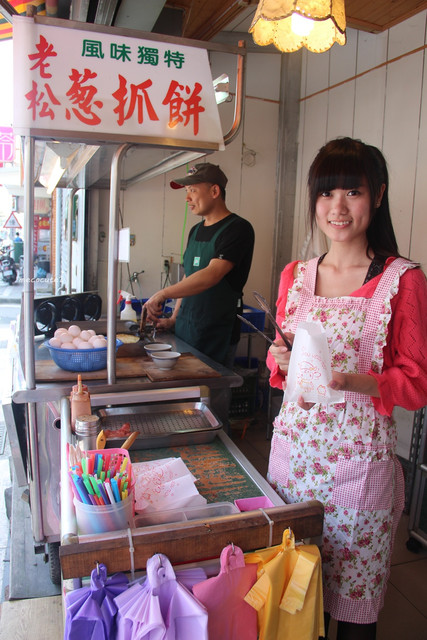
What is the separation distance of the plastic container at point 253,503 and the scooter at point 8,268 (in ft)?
32.9

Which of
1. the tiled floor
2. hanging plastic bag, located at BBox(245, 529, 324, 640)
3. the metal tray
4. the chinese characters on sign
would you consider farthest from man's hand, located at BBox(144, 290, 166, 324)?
the chinese characters on sign

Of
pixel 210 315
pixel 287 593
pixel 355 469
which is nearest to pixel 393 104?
pixel 210 315

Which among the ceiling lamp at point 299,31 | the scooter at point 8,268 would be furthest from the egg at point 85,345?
the scooter at point 8,268

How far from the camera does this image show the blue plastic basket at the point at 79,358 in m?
1.91

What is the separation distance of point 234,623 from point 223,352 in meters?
1.97

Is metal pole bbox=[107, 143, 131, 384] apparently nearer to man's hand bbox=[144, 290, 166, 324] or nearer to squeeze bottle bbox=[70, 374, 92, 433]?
squeeze bottle bbox=[70, 374, 92, 433]

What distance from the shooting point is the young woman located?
1264 mm

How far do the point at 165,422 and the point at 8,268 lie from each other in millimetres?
9790

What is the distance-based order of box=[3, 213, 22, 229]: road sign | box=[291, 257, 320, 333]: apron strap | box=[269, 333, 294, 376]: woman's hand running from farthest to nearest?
box=[3, 213, 22, 229]: road sign
box=[291, 257, 320, 333]: apron strap
box=[269, 333, 294, 376]: woman's hand

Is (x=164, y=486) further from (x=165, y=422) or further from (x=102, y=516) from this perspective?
(x=165, y=422)

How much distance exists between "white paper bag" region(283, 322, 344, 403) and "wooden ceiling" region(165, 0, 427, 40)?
9.64 ft

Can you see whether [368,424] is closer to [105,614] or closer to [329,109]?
[105,614]

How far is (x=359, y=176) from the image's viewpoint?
132 cm

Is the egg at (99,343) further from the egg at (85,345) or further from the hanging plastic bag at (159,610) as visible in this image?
the hanging plastic bag at (159,610)
